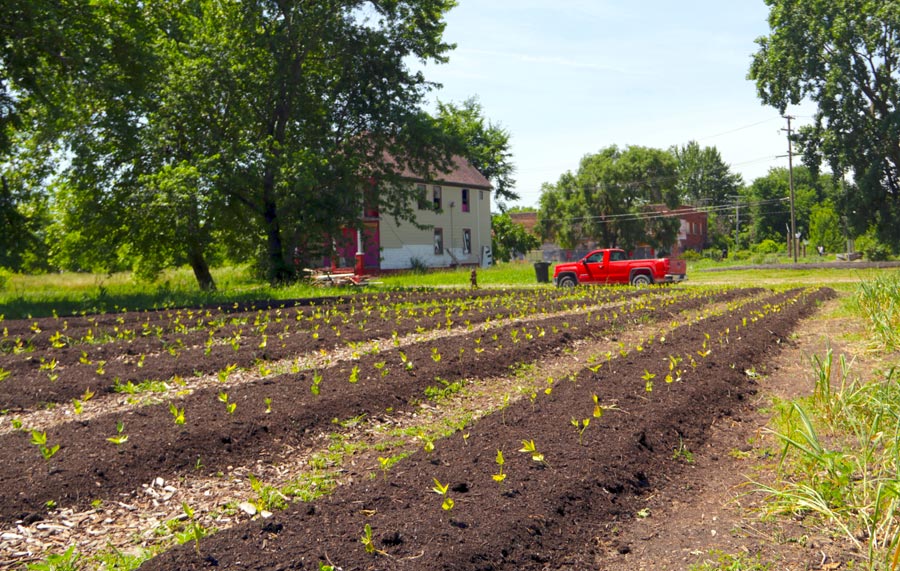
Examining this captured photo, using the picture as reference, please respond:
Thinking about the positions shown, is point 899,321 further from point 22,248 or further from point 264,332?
point 22,248

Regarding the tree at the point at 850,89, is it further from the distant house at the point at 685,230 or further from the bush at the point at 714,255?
the bush at the point at 714,255

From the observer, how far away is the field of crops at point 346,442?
4055 millimetres

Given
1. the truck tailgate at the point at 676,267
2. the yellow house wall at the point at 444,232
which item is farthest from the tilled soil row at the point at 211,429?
the yellow house wall at the point at 444,232

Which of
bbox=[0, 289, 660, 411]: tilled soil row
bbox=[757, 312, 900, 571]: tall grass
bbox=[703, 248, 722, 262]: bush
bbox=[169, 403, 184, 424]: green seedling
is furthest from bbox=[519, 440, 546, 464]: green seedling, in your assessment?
bbox=[703, 248, 722, 262]: bush

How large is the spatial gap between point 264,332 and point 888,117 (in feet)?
113

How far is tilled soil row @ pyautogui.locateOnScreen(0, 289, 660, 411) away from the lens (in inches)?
315

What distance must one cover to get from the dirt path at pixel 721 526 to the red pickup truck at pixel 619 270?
19.6 meters

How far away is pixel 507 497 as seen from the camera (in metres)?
4.46

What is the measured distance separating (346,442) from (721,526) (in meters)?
3.38

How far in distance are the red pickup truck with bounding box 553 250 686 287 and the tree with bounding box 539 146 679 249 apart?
2773 cm

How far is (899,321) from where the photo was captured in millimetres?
10156

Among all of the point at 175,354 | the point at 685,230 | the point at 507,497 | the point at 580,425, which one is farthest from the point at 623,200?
the point at 507,497

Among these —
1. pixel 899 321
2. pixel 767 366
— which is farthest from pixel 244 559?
pixel 899 321

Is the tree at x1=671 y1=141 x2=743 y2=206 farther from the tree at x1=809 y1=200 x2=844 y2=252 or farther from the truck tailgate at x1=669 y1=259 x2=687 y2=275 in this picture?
the truck tailgate at x1=669 y1=259 x2=687 y2=275
